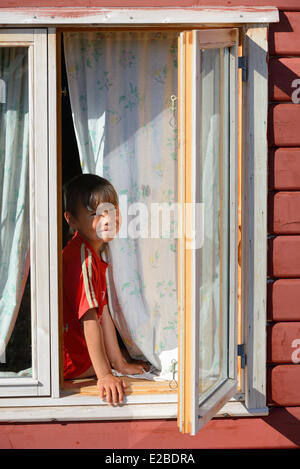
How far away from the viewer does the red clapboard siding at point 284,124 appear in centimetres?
415

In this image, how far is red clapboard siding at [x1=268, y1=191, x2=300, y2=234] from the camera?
13.7 ft

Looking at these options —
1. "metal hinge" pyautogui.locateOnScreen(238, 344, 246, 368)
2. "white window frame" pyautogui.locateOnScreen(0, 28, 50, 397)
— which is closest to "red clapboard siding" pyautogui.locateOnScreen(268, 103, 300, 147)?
"metal hinge" pyautogui.locateOnScreen(238, 344, 246, 368)

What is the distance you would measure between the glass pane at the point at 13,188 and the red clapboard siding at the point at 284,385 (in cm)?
132

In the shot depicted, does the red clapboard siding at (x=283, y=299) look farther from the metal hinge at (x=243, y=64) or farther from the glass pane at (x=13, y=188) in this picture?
the glass pane at (x=13, y=188)

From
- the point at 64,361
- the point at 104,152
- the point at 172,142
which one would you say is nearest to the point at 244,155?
the point at 172,142

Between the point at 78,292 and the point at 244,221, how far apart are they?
1057 millimetres

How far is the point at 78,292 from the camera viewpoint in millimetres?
4504

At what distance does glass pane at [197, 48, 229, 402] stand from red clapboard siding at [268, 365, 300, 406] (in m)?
0.32

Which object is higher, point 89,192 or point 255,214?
point 89,192

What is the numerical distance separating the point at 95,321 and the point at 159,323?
0.42 metres

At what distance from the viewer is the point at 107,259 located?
4.69 metres

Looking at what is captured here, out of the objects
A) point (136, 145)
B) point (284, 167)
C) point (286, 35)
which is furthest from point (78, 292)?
point (286, 35)

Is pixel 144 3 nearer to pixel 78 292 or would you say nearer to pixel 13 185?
pixel 13 185

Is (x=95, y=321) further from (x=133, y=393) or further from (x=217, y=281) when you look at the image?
(x=217, y=281)
